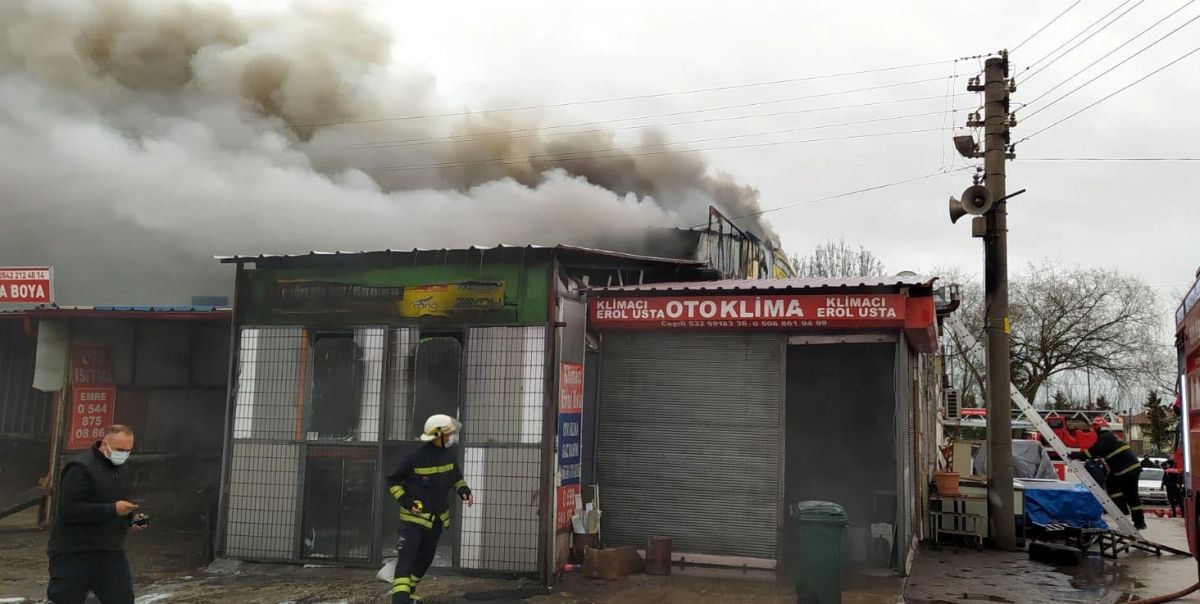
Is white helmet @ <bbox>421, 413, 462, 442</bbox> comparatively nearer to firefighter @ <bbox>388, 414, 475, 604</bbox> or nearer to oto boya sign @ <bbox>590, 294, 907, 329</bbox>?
firefighter @ <bbox>388, 414, 475, 604</bbox>

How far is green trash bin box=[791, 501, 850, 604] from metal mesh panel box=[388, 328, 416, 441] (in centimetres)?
418

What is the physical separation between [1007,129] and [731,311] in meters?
6.49

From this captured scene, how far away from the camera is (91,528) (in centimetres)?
557

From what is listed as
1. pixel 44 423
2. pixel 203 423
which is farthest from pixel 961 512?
pixel 44 423

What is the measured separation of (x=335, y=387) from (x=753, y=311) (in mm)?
4609

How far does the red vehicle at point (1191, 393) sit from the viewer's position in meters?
8.08

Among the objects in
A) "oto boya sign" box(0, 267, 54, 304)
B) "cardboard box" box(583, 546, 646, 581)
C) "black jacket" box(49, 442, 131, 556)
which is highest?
"oto boya sign" box(0, 267, 54, 304)

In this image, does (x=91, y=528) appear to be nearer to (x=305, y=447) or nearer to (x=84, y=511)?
(x=84, y=511)

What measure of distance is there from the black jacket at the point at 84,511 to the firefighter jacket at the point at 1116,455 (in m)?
12.5

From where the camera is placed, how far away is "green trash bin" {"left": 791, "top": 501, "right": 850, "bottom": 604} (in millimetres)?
A: 7750

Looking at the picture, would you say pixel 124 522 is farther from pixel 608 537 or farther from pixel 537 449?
pixel 608 537

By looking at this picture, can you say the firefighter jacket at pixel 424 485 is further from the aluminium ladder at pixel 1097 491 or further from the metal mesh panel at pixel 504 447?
the aluminium ladder at pixel 1097 491

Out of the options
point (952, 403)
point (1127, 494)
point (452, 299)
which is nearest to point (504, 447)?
point (452, 299)

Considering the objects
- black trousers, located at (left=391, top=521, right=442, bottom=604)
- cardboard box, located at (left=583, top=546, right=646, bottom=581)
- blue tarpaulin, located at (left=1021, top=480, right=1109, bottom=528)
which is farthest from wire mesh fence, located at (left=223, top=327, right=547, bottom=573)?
blue tarpaulin, located at (left=1021, top=480, right=1109, bottom=528)
